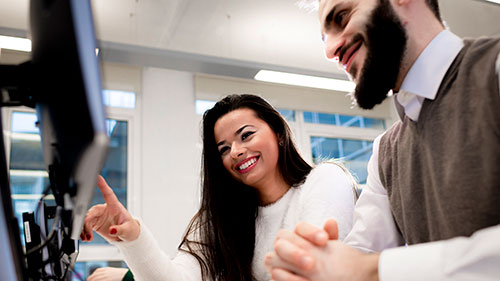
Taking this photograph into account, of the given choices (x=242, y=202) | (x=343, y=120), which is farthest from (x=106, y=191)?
(x=343, y=120)

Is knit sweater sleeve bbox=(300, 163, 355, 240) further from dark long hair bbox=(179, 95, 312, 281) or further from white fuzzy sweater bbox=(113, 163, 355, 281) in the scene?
dark long hair bbox=(179, 95, 312, 281)

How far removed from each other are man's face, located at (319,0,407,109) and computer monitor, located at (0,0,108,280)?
66 cm

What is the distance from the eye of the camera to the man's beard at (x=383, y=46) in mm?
927

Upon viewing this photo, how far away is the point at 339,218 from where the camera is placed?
1429 mm

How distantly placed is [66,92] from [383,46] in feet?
2.31

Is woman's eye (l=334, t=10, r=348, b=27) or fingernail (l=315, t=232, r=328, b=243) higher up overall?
woman's eye (l=334, t=10, r=348, b=27)

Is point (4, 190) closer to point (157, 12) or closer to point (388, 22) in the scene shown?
point (388, 22)

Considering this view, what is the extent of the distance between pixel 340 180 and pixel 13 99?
3.89 ft

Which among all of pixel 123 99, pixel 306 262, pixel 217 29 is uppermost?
pixel 217 29

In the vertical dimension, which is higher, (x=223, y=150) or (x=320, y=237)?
(x=320, y=237)

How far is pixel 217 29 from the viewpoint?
4160 millimetres

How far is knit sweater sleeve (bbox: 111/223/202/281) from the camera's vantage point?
4.42ft

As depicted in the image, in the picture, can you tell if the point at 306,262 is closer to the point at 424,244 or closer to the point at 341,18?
the point at 424,244

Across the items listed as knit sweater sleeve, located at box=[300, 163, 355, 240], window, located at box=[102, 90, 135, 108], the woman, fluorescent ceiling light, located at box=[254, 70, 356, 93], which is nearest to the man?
knit sweater sleeve, located at box=[300, 163, 355, 240]
